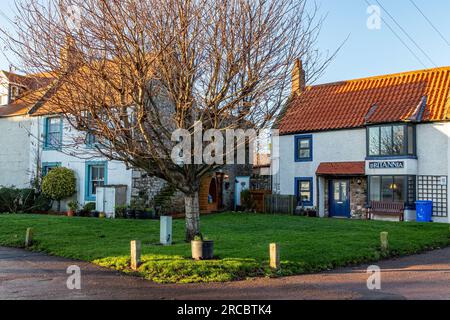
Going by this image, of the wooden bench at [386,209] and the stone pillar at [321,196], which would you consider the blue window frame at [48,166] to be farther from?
the wooden bench at [386,209]

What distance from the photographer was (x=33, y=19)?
11.1 m

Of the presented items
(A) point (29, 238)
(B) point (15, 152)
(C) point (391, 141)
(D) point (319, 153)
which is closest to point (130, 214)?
(A) point (29, 238)

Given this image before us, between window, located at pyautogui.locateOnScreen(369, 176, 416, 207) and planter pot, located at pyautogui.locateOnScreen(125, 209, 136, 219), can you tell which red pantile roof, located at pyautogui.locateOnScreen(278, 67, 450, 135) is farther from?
planter pot, located at pyautogui.locateOnScreen(125, 209, 136, 219)

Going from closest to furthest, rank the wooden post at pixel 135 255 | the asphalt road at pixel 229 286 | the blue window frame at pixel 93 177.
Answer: the asphalt road at pixel 229 286, the wooden post at pixel 135 255, the blue window frame at pixel 93 177

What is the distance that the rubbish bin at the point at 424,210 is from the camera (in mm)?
22844

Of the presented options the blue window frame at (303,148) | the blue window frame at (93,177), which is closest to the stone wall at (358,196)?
the blue window frame at (303,148)

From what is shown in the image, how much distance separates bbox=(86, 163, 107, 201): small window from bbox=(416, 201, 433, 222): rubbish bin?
15913 mm

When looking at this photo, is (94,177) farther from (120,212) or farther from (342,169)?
(342,169)

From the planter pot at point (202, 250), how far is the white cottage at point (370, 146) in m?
15.7

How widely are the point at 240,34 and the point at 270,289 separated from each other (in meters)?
5.83

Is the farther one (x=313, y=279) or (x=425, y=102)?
(x=425, y=102)

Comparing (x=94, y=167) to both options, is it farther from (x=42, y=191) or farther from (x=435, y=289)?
(x=435, y=289)
